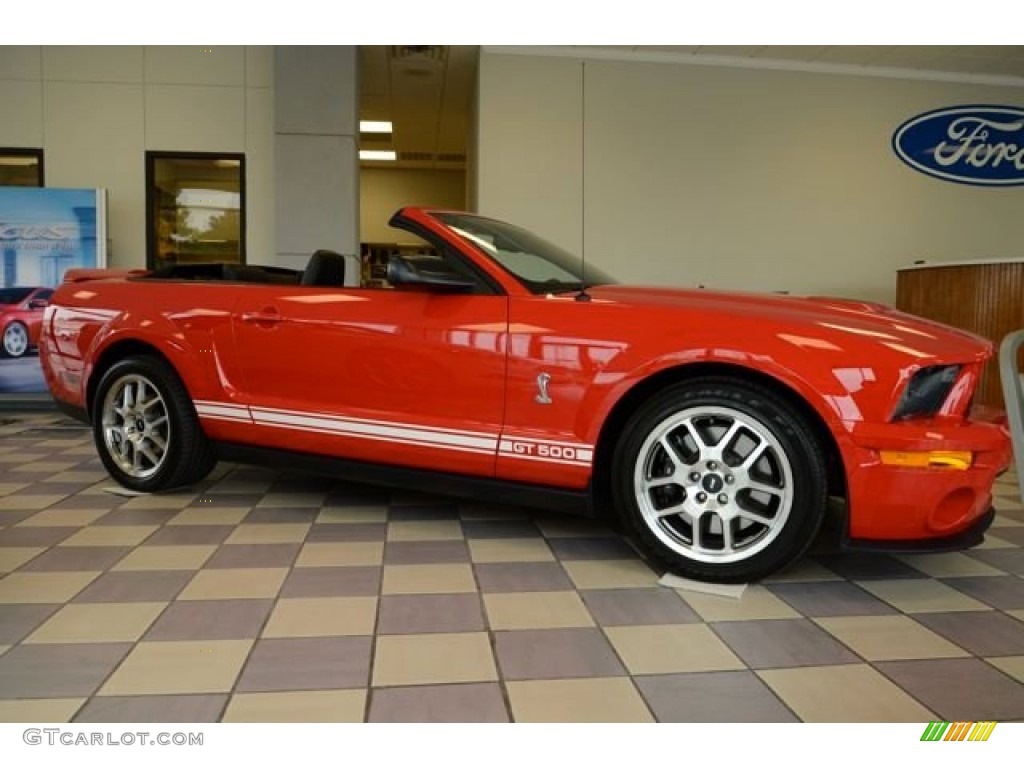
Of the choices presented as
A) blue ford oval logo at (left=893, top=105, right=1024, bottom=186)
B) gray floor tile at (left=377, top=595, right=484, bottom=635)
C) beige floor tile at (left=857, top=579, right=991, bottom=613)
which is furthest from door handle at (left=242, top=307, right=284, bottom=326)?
blue ford oval logo at (left=893, top=105, right=1024, bottom=186)

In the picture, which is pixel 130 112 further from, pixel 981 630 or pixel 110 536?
pixel 981 630

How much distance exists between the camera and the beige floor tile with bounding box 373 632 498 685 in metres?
1.84

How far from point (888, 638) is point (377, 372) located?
1.96 meters

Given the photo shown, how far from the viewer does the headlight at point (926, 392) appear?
229 centimetres

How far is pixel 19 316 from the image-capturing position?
690 centimetres

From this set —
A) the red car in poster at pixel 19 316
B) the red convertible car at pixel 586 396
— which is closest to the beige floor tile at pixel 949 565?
the red convertible car at pixel 586 396

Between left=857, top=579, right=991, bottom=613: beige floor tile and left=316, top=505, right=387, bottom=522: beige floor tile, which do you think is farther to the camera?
left=316, top=505, right=387, bottom=522: beige floor tile

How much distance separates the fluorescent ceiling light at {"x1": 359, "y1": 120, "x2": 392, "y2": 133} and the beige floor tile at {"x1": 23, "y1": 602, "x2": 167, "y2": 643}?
10.3 meters

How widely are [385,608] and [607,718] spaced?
87cm

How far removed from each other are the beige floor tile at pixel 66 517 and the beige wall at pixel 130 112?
5.19 metres

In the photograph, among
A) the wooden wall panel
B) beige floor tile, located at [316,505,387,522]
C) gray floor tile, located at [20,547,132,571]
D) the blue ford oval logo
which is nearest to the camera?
gray floor tile, located at [20,547,132,571]

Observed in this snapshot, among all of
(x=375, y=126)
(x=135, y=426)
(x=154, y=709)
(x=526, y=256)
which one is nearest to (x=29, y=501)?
(x=135, y=426)

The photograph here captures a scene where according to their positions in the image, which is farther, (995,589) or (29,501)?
(29,501)
